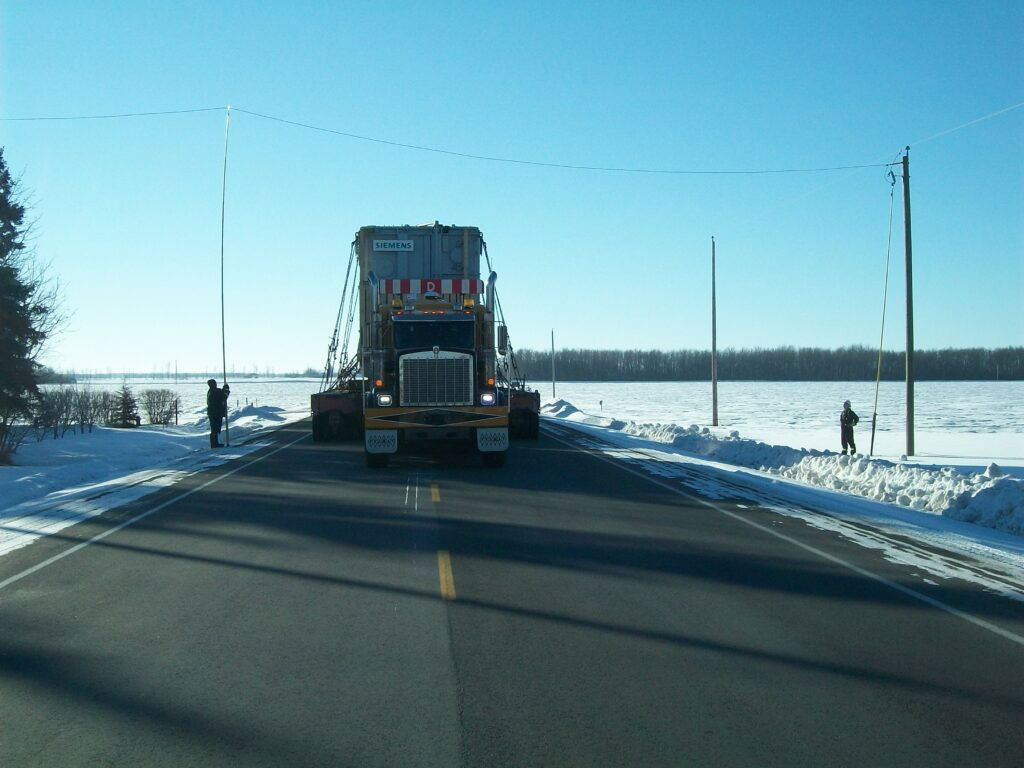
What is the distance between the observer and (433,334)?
1922cm

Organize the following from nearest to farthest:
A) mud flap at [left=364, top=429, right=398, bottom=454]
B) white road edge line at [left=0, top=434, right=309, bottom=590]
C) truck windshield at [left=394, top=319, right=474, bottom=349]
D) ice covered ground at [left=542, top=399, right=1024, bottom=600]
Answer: white road edge line at [left=0, top=434, right=309, bottom=590] → ice covered ground at [left=542, top=399, right=1024, bottom=600] → mud flap at [left=364, top=429, right=398, bottom=454] → truck windshield at [left=394, top=319, right=474, bottom=349]

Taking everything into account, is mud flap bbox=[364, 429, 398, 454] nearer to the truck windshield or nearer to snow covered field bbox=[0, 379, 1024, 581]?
the truck windshield

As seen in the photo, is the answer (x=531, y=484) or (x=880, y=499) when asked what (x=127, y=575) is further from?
(x=880, y=499)

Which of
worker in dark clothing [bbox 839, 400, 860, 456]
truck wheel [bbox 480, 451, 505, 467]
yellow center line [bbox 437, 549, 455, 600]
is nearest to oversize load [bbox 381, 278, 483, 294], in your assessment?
truck wheel [bbox 480, 451, 505, 467]

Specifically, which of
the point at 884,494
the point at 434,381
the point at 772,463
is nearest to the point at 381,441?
the point at 434,381

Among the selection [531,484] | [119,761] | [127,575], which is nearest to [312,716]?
[119,761]

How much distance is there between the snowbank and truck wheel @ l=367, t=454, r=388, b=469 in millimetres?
8578

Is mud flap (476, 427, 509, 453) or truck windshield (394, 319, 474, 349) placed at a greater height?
truck windshield (394, 319, 474, 349)

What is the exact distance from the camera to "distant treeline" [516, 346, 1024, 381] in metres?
135

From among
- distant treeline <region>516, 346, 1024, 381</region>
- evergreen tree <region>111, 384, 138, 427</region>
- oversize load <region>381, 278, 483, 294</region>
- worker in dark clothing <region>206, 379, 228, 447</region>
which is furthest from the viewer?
distant treeline <region>516, 346, 1024, 381</region>

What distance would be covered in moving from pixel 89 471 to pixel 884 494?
1553 centimetres

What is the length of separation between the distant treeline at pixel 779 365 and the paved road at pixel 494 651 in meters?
106

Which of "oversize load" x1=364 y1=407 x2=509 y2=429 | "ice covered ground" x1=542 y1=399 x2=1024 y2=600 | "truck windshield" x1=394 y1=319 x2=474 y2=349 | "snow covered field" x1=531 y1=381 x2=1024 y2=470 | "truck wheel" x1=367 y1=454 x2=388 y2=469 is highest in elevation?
"truck windshield" x1=394 y1=319 x2=474 y2=349

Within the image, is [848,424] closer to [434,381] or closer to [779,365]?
[434,381]
